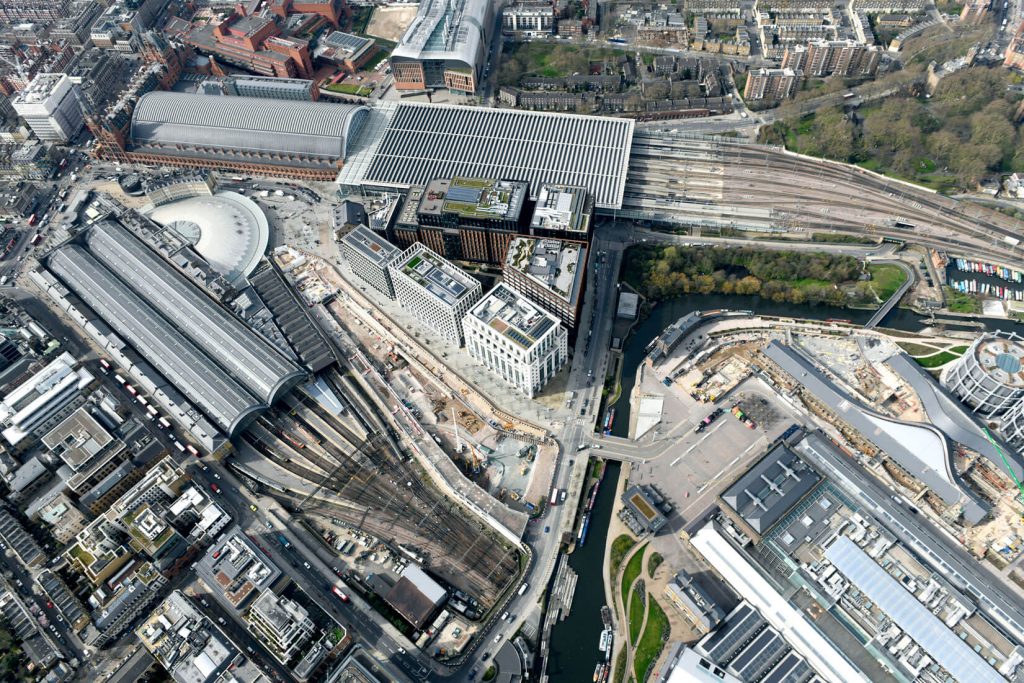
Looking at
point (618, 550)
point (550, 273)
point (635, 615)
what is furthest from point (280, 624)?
point (550, 273)

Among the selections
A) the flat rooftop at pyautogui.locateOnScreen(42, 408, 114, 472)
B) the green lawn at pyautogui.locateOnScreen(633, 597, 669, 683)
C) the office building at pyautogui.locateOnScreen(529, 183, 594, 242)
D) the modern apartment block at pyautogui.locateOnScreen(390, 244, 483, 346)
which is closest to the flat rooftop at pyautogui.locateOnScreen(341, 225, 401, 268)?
the modern apartment block at pyautogui.locateOnScreen(390, 244, 483, 346)

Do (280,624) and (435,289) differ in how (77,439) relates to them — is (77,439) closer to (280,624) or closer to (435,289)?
(280,624)

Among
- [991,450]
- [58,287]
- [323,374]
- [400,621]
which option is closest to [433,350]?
[323,374]

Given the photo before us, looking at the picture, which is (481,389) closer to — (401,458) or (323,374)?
(401,458)

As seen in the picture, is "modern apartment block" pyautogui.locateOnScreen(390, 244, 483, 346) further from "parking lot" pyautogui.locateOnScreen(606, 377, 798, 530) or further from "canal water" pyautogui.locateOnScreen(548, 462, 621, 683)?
"canal water" pyautogui.locateOnScreen(548, 462, 621, 683)

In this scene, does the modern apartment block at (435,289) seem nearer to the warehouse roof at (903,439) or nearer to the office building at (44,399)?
the warehouse roof at (903,439)

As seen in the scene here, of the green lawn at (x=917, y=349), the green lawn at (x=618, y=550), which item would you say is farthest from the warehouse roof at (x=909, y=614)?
the green lawn at (x=917, y=349)

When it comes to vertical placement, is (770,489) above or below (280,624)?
above
